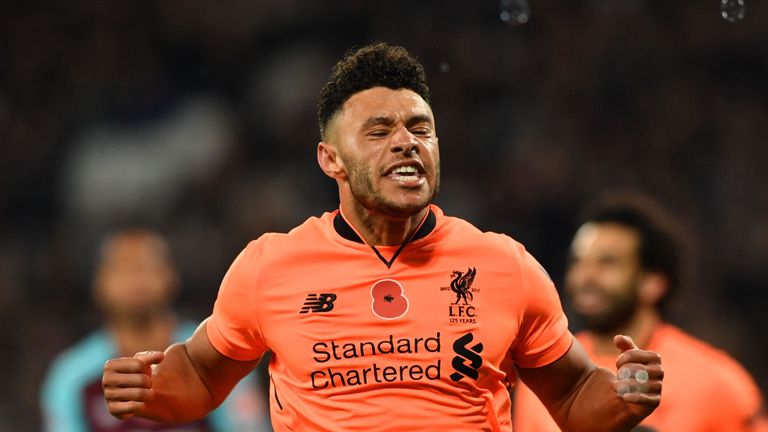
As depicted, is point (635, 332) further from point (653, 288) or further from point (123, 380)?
point (123, 380)

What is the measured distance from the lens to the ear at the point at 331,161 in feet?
11.6

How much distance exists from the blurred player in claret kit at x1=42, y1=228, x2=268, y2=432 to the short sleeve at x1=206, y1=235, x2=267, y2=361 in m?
2.01

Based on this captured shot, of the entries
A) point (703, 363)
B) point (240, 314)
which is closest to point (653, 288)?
point (703, 363)

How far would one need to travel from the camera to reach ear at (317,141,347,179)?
354cm

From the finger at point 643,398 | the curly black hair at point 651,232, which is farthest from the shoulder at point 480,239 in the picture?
the curly black hair at point 651,232

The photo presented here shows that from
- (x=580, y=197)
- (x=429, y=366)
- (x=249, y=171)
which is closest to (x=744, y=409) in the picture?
(x=429, y=366)

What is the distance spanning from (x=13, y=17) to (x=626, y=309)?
6.14 m

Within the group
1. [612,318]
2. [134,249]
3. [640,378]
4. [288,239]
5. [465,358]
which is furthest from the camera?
[134,249]

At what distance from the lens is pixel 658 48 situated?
959 cm

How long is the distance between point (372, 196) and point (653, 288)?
2424 millimetres

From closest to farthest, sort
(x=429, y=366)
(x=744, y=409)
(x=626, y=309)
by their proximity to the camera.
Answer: (x=429, y=366) → (x=744, y=409) → (x=626, y=309)

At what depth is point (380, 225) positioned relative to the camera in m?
3.50

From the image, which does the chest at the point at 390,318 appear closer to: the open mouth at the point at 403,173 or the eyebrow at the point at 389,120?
the open mouth at the point at 403,173

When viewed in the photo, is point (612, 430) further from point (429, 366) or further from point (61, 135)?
point (61, 135)
